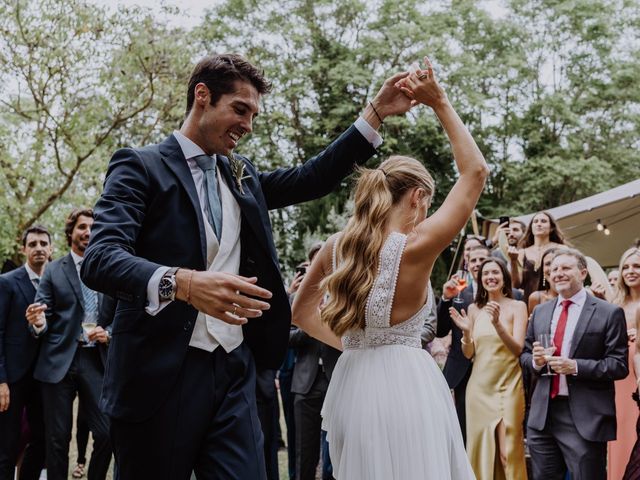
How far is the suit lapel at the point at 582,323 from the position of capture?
20.1 ft

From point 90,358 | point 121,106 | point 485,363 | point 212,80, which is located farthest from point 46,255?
point 121,106

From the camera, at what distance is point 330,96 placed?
2581 centimetres

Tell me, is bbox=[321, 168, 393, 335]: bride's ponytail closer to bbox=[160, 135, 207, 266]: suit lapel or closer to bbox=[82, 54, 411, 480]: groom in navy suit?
bbox=[82, 54, 411, 480]: groom in navy suit

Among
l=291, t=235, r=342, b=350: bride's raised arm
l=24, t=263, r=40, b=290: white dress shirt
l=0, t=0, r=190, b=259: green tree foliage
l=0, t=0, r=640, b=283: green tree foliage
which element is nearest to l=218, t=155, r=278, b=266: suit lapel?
l=291, t=235, r=342, b=350: bride's raised arm

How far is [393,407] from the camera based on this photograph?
3.48m

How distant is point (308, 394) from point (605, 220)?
7579mm

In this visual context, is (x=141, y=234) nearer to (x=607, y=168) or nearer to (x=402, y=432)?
(x=402, y=432)

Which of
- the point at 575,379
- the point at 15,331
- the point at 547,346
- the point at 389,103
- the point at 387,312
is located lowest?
the point at 575,379

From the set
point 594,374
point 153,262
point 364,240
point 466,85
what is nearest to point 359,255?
point 364,240

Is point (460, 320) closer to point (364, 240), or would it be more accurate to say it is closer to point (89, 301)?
point (89, 301)

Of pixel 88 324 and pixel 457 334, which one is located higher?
pixel 88 324


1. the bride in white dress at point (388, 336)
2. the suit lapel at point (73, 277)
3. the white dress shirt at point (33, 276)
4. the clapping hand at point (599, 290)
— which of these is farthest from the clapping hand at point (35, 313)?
the clapping hand at point (599, 290)

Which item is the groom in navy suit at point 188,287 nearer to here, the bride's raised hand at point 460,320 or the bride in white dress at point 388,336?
the bride in white dress at point 388,336

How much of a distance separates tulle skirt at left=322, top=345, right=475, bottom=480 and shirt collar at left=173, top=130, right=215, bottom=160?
1299mm
